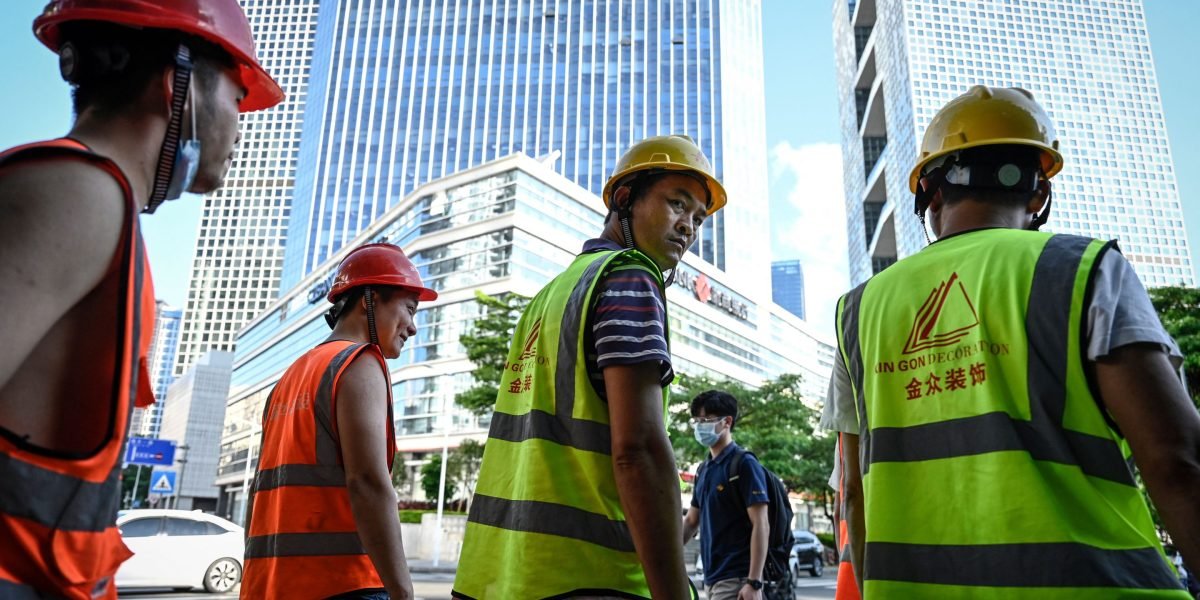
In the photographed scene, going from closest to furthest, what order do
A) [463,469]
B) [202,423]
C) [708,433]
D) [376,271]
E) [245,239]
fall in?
[376,271] < [708,433] < [463,469] < [202,423] < [245,239]

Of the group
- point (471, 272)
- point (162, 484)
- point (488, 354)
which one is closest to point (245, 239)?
point (471, 272)

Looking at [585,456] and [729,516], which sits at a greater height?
[585,456]

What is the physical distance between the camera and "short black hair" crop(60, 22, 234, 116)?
136cm

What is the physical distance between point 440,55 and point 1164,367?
101 metres

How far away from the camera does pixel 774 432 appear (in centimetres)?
3559

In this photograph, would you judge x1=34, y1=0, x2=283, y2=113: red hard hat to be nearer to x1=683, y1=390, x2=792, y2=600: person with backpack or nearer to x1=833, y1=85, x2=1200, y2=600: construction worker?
x1=833, y1=85, x2=1200, y2=600: construction worker

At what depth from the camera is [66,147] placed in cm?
113

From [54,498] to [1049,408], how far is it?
176cm

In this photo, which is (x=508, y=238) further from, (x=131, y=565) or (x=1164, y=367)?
(x=1164, y=367)

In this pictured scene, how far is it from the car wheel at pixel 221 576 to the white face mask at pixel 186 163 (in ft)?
45.9

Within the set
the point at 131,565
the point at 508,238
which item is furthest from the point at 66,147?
the point at 508,238

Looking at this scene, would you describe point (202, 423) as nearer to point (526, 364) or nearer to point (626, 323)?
point (526, 364)

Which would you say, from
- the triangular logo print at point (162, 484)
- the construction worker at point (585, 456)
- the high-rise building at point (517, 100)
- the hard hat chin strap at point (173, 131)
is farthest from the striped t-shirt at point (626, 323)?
the high-rise building at point (517, 100)

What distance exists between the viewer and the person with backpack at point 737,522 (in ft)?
16.1
